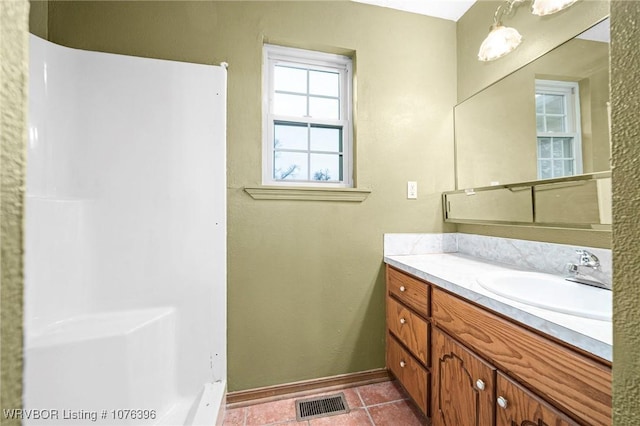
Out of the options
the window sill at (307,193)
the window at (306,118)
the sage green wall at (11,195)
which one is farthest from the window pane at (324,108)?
the sage green wall at (11,195)

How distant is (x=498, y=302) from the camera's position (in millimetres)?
783

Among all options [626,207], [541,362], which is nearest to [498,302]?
[541,362]

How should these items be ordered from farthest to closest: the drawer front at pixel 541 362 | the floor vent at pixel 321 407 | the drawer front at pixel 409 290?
the floor vent at pixel 321 407, the drawer front at pixel 409 290, the drawer front at pixel 541 362

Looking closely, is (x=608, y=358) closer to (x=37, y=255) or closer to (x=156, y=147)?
(x=156, y=147)

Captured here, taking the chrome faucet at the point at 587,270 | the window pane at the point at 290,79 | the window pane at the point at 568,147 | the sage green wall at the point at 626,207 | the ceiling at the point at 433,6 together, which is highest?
the ceiling at the point at 433,6

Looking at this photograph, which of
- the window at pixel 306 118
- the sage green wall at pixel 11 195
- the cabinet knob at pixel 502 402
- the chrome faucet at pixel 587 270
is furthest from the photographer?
the window at pixel 306 118

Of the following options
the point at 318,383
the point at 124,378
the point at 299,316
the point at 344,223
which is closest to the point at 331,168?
the point at 344,223

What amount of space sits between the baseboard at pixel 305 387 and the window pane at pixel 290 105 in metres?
1.62

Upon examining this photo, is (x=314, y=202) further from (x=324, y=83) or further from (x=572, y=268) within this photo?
(x=572, y=268)

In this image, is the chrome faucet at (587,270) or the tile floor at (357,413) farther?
the tile floor at (357,413)

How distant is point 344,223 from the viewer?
1521mm

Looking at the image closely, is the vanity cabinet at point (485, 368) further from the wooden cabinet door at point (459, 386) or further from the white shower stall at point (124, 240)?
the white shower stall at point (124, 240)

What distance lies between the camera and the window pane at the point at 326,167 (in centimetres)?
158

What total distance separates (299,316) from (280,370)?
12.7 inches
